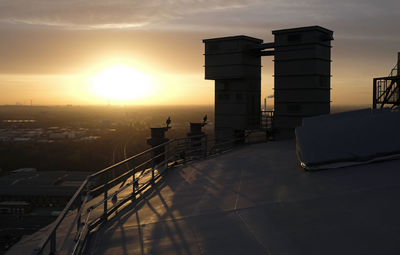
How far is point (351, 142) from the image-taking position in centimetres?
823

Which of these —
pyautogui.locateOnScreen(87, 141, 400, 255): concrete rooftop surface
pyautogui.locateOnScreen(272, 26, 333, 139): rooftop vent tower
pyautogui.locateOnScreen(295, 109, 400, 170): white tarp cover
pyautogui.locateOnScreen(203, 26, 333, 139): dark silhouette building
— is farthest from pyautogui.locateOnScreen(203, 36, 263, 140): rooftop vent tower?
pyautogui.locateOnScreen(87, 141, 400, 255): concrete rooftop surface

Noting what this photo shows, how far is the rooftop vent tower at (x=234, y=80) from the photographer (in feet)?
65.9

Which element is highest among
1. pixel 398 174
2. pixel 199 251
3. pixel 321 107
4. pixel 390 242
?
pixel 321 107

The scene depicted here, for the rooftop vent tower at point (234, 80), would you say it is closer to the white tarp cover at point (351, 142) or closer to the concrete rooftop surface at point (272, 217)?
the white tarp cover at point (351, 142)

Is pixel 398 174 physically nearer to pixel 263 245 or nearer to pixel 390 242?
pixel 390 242

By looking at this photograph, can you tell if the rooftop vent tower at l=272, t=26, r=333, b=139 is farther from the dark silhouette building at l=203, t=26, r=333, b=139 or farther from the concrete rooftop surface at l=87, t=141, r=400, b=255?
the concrete rooftop surface at l=87, t=141, r=400, b=255

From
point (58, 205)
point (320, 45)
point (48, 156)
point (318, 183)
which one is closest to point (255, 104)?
point (320, 45)

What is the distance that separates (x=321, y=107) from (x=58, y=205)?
26721 mm

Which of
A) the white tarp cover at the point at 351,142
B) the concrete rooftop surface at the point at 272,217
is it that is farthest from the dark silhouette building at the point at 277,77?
the concrete rooftop surface at the point at 272,217

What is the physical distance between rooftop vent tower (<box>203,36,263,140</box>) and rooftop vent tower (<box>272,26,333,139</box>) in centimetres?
169

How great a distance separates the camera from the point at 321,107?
1933 cm

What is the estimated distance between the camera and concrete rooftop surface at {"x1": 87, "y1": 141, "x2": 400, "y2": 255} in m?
4.75

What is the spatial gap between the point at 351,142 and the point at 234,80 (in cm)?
1297

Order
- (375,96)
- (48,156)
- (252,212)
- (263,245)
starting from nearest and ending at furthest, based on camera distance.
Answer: (263,245), (252,212), (375,96), (48,156)
